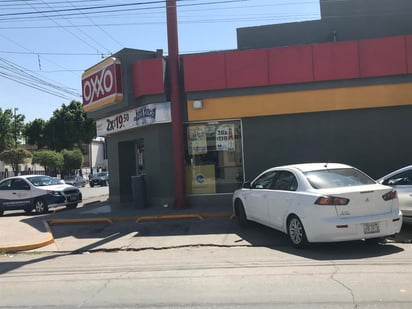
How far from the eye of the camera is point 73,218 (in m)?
14.0

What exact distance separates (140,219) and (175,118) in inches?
138

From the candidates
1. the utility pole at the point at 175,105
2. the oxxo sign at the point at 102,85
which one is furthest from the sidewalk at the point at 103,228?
the oxxo sign at the point at 102,85

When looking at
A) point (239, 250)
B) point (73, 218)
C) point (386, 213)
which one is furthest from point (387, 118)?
point (73, 218)

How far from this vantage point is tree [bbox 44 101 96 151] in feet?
211

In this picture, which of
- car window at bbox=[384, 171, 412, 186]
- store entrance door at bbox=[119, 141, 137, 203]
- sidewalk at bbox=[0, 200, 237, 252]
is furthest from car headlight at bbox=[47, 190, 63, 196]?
car window at bbox=[384, 171, 412, 186]

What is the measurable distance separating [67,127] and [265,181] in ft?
191

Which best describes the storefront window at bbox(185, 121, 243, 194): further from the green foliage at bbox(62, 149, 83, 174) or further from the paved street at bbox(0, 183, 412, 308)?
the green foliage at bbox(62, 149, 83, 174)

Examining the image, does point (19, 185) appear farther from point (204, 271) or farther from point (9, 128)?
point (9, 128)

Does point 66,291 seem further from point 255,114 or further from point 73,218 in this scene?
point 255,114

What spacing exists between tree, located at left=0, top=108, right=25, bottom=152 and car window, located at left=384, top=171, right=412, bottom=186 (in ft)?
195

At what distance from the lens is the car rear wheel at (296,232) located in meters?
8.50

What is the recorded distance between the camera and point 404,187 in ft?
31.8

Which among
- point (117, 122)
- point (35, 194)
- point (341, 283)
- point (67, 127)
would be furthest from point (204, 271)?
point (67, 127)

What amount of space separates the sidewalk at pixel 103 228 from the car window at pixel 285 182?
7.35 feet
